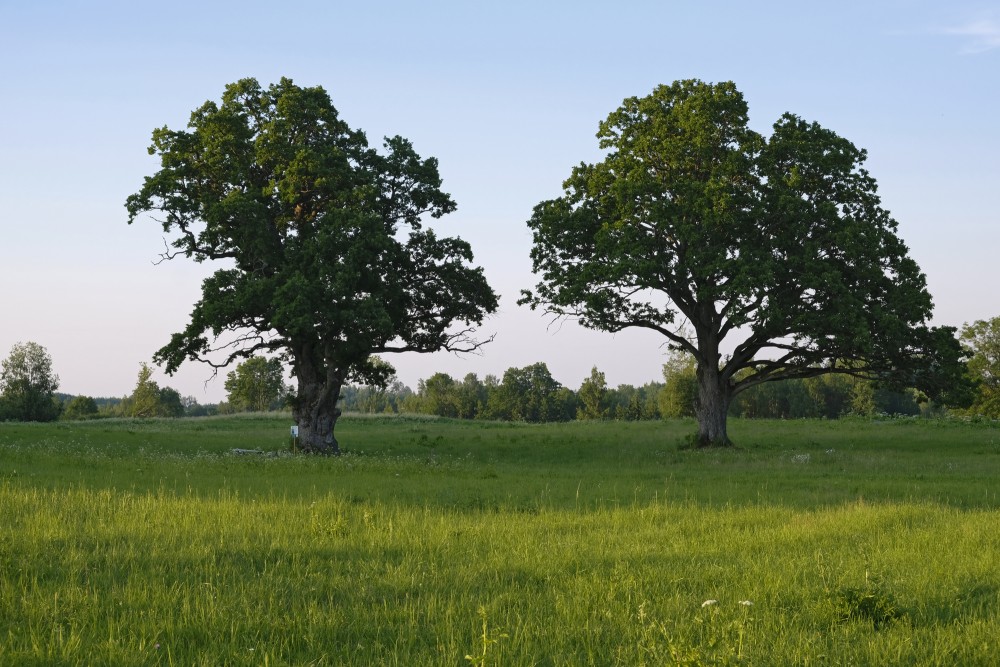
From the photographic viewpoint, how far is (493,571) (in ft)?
32.9

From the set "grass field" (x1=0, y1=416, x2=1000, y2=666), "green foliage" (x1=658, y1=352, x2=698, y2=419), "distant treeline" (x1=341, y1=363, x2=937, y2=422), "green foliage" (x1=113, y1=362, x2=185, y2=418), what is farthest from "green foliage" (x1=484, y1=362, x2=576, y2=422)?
"grass field" (x1=0, y1=416, x2=1000, y2=666)

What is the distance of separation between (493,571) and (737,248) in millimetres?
28107

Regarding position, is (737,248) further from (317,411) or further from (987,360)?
(987,360)

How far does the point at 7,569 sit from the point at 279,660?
4637 millimetres

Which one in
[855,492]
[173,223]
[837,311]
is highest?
[173,223]

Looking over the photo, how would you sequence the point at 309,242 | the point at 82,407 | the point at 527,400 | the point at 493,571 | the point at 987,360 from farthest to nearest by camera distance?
the point at 527,400, the point at 82,407, the point at 987,360, the point at 309,242, the point at 493,571

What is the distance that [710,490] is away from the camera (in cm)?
1991

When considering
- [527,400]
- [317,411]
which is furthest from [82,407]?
[317,411]

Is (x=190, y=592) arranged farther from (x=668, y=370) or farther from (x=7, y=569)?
(x=668, y=370)

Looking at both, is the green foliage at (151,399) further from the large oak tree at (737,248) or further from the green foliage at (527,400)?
the large oak tree at (737,248)

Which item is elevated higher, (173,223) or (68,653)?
(173,223)

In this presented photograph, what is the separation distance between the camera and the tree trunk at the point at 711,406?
1490 inches

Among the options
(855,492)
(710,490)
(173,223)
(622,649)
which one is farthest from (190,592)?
(173,223)

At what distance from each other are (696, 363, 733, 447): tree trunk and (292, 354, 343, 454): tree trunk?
16906 mm
